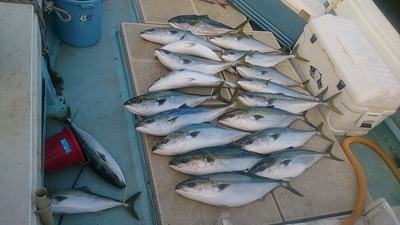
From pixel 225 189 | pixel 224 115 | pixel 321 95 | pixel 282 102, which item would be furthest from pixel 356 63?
pixel 225 189

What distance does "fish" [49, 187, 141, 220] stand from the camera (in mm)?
2082

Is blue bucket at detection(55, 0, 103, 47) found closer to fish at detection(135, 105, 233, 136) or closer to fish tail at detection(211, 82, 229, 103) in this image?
fish at detection(135, 105, 233, 136)

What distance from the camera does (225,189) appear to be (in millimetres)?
2324

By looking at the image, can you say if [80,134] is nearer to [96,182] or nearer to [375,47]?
[96,182]

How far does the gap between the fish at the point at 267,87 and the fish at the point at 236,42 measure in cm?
→ 61

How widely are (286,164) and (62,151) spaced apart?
5.73ft

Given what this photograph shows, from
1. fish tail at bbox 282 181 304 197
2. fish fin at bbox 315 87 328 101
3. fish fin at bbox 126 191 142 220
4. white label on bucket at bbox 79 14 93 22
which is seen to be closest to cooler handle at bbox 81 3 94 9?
white label on bucket at bbox 79 14 93 22

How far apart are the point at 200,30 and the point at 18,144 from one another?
102 inches

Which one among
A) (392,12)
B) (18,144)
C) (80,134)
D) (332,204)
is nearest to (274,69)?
(332,204)

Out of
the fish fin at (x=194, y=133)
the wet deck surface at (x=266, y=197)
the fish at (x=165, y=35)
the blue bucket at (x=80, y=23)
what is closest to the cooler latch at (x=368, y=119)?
the wet deck surface at (x=266, y=197)

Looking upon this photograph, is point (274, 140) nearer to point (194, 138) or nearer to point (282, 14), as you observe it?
point (194, 138)

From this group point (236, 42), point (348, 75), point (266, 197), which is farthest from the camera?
point (236, 42)

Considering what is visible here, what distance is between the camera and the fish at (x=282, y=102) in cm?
310

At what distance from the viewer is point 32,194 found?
1.56 m
